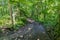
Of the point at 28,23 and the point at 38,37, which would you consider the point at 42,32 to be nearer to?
the point at 38,37

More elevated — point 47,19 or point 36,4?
point 36,4

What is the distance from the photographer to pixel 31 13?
3.27 meters

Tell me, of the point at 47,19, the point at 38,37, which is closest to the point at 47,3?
the point at 47,19

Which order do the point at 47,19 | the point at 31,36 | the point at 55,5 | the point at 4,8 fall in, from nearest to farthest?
1. the point at 55,5
2. the point at 31,36
3. the point at 47,19
4. the point at 4,8

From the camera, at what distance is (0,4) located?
328 centimetres

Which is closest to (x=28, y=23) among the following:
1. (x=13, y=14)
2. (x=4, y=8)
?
(x=13, y=14)

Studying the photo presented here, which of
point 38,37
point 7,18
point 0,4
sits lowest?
point 38,37

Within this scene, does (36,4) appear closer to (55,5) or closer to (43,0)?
(43,0)

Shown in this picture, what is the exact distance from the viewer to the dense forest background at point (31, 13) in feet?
9.01

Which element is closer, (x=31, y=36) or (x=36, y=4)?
(x=31, y=36)

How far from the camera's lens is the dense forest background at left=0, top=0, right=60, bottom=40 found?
275 centimetres

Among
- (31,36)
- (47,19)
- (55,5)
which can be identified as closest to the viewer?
(55,5)

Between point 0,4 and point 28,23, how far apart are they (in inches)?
25.9

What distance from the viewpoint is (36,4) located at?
300cm
